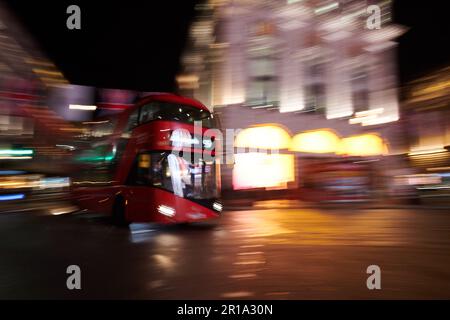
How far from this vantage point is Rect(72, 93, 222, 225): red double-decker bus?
1016 cm

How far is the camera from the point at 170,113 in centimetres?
1041

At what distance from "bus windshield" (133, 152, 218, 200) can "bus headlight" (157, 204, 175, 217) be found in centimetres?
41

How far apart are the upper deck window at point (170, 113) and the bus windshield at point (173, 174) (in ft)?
2.93

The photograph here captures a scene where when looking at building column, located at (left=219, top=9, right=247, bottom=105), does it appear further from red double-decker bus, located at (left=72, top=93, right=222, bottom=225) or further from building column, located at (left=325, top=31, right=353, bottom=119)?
red double-decker bus, located at (left=72, top=93, right=222, bottom=225)

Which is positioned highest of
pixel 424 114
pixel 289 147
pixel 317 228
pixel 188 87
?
pixel 188 87

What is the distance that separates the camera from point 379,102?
98.2 ft

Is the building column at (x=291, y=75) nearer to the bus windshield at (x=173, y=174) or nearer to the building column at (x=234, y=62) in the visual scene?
the building column at (x=234, y=62)

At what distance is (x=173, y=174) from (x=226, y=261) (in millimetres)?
3968

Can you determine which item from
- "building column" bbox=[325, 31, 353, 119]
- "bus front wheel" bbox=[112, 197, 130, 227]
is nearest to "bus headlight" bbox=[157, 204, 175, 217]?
"bus front wheel" bbox=[112, 197, 130, 227]

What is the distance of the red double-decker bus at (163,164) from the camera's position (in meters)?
10.2

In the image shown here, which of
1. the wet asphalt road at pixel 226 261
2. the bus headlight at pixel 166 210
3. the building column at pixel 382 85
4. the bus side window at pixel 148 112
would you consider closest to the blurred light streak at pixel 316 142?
the building column at pixel 382 85
